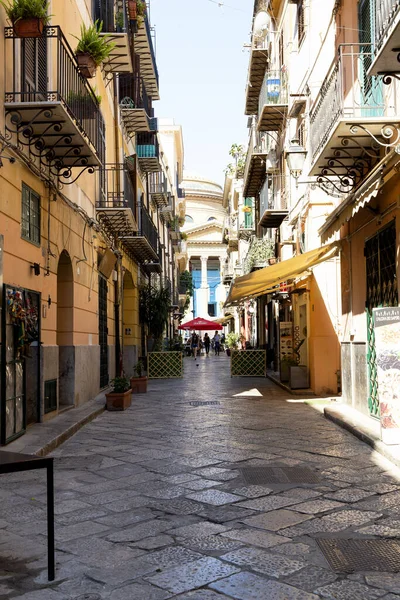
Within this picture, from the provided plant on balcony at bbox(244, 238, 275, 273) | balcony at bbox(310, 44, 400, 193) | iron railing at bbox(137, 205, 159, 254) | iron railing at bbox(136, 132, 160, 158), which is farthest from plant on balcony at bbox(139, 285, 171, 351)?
balcony at bbox(310, 44, 400, 193)

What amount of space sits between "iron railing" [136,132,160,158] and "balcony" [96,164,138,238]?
594 centimetres

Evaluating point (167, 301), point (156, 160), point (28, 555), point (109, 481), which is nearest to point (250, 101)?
point (156, 160)

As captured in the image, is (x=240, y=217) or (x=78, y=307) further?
(x=240, y=217)

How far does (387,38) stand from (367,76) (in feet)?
11.6

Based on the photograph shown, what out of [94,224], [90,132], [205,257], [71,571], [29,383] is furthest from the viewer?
[205,257]

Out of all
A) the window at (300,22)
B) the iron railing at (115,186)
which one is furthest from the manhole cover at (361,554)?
the window at (300,22)

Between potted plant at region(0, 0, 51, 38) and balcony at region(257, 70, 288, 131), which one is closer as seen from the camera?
potted plant at region(0, 0, 51, 38)

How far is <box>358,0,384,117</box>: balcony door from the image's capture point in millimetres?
9523

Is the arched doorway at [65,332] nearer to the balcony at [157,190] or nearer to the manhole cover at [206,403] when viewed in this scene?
the manhole cover at [206,403]

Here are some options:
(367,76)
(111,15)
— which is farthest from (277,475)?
(111,15)

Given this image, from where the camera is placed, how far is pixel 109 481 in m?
6.71

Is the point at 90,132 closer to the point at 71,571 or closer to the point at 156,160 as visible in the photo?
the point at 71,571

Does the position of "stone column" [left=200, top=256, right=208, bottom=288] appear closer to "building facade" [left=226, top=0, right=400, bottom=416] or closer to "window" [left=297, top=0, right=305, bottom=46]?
"building facade" [left=226, top=0, right=400, bottom=416]

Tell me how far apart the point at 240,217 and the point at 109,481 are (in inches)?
1520
